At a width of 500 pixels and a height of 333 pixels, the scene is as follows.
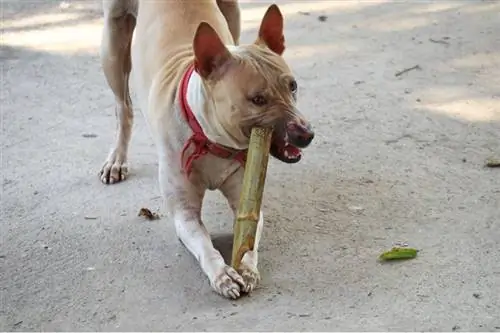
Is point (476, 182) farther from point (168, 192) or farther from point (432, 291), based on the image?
point (168, 192)

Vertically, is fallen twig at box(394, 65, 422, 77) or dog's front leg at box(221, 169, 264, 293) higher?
dog's front leg at box(221, 169, 264, 293)

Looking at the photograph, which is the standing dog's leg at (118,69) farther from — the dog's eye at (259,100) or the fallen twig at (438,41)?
the fallen twig at (438,41)

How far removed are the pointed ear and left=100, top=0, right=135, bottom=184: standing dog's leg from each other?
114 cm

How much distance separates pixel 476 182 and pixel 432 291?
1042 millimetres

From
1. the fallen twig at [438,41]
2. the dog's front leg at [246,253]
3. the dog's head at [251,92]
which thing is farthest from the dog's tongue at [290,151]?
the fallen twig at [438,41]

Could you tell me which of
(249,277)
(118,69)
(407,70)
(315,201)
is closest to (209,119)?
(249,277)

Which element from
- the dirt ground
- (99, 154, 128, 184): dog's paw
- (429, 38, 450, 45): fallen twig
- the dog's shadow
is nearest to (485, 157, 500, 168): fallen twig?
the dirt ground

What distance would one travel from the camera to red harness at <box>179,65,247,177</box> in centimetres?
336

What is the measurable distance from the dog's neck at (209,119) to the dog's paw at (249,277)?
432 millimetres

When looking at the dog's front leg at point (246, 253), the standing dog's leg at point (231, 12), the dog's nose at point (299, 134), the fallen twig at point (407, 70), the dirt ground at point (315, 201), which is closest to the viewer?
the dog's nose at point (299, 134)

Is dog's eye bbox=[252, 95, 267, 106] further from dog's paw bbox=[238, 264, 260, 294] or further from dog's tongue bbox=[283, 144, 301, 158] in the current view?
dog's paw bbox=[238, 264, 260, 294]

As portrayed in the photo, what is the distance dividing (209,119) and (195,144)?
0.53ft

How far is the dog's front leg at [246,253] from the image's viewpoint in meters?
3.24

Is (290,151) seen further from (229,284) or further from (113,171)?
(113,171)
